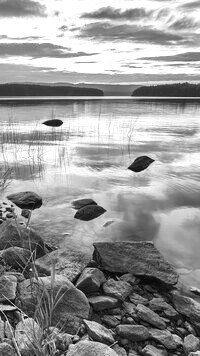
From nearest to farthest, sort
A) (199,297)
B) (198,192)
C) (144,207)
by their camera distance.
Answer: (199,297)
(144,207)
(198,192)

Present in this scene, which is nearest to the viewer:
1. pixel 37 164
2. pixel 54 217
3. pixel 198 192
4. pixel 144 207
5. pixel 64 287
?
pixel 64 287

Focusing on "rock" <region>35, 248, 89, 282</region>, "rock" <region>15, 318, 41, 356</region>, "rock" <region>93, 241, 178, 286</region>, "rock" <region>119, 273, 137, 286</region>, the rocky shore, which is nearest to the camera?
"rock" <region>15, 318, 41, 356</region>

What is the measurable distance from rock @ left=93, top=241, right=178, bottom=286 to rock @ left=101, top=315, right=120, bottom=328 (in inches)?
58.6

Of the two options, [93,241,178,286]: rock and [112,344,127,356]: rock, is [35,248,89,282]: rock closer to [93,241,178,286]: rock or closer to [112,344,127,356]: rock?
[93,241,178,286]: rock

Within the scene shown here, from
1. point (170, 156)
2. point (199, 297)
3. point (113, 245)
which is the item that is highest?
point (113, 245)

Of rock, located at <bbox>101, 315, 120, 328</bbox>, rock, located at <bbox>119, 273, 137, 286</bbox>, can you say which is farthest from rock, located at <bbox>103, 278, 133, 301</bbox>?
rock, located at <bbox>101, 315, 120, 328</bbox>

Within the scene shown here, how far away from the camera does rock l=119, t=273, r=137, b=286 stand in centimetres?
681

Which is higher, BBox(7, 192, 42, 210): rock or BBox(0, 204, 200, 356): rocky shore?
BBox(0, 204, 200, 356): rocky shore

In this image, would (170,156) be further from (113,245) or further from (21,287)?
(21,287)

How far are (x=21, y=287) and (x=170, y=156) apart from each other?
62.3 ft

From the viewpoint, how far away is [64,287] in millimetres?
5285

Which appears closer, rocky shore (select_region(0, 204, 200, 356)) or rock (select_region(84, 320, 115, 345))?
rocky shore (select_region(0, 204, 200, 356))

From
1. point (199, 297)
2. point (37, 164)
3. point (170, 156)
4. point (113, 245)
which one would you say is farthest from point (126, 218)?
point (170, 156)

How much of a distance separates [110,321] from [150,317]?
2.15 ft
